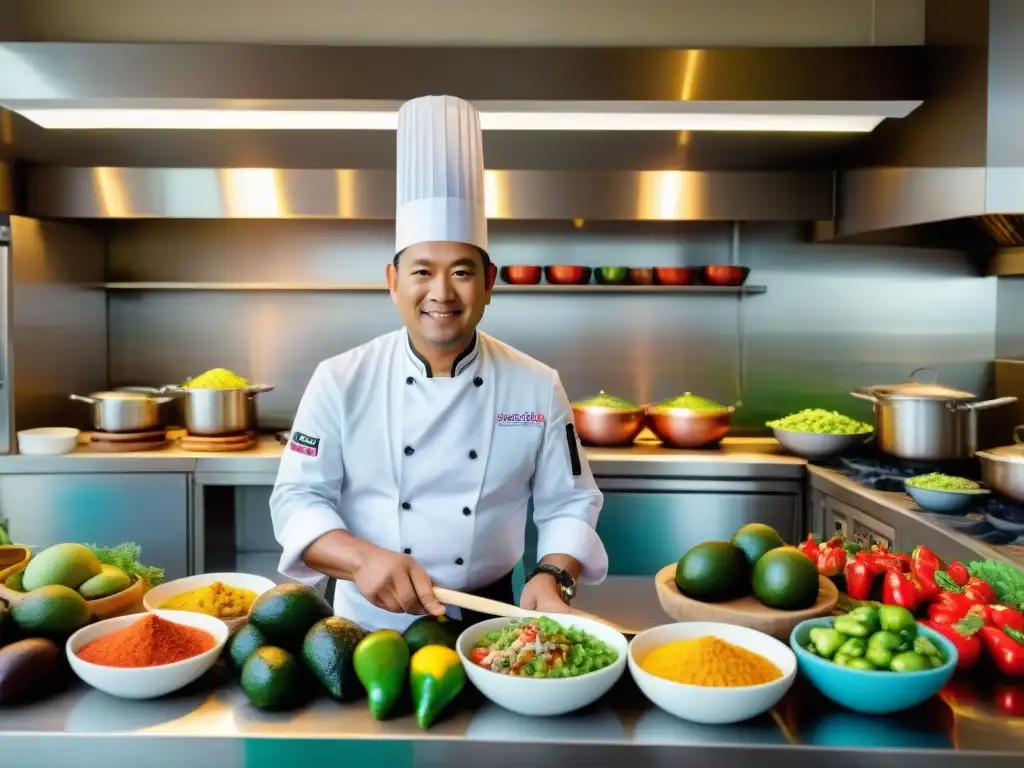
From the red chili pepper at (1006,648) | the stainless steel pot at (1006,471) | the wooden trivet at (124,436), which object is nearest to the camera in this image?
the red chili pepper at (1006,648)

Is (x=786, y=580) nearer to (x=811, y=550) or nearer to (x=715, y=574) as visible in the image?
(x=715, y=574)

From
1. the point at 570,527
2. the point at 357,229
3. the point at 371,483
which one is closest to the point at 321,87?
the point at 357,229

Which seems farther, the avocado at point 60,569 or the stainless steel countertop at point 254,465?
the stainless steel countertop at point 254,465

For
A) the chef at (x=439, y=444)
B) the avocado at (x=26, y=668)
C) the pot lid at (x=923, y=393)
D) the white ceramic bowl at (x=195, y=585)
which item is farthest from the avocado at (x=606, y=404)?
the avocado at (x=26, y=668)

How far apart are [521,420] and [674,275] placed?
2.38 metres

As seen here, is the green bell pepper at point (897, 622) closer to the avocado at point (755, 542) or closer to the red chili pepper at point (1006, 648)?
the red chili pepper at point (1006, 648)

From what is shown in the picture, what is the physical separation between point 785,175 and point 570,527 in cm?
272

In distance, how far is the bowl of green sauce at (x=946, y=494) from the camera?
296 cm

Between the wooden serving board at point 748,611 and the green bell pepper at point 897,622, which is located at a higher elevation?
the green bell pepper at point 897,622

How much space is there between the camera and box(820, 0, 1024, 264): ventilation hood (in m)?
2.97

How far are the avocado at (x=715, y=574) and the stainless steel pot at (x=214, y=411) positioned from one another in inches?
114

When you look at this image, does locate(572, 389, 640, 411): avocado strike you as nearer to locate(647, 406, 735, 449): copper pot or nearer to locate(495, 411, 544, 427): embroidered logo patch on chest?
locate(647, 406, 735, 449): copper pot

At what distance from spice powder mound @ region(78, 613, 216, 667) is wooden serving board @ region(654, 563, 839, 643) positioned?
847 mm

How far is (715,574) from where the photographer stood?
1677mm
